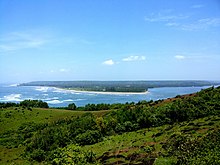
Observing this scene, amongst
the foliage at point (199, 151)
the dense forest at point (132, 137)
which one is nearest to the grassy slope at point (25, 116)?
the dense forest at point (132, 137)

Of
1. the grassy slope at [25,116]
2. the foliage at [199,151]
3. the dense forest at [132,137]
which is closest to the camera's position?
the foliage at [199,151]

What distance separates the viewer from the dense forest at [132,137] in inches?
948

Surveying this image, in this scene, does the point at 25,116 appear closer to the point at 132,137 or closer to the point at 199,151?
the point at 132,137

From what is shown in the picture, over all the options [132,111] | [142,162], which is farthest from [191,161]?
[132,111]

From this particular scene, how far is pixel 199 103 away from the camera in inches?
1789

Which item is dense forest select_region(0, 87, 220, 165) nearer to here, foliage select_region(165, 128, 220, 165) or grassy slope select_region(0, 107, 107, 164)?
foliage select_region(165, 128, 220, 165)

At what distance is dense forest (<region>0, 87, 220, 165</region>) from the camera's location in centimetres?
2408

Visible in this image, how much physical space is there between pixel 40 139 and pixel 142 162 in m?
29.1

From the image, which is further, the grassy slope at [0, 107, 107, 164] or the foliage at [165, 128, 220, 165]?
the grassy slope at [0, 107, 107, 164]

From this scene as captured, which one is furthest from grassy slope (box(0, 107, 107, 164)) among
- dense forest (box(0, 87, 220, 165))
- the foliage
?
the foliage

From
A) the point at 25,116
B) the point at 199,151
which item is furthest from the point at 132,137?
the point at 25,116

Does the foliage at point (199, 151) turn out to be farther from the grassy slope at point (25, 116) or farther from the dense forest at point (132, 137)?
the grassy slope at point (25, 116)

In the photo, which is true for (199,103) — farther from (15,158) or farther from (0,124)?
(0,124)

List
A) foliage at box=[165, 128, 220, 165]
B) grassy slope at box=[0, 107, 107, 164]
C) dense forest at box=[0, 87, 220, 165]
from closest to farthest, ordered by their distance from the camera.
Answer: foliage at box=[165, 128, 220, 165], dense forest at box=[0, 87, 220, 165], grassy slope at box=[0, 107, 107, 164]
